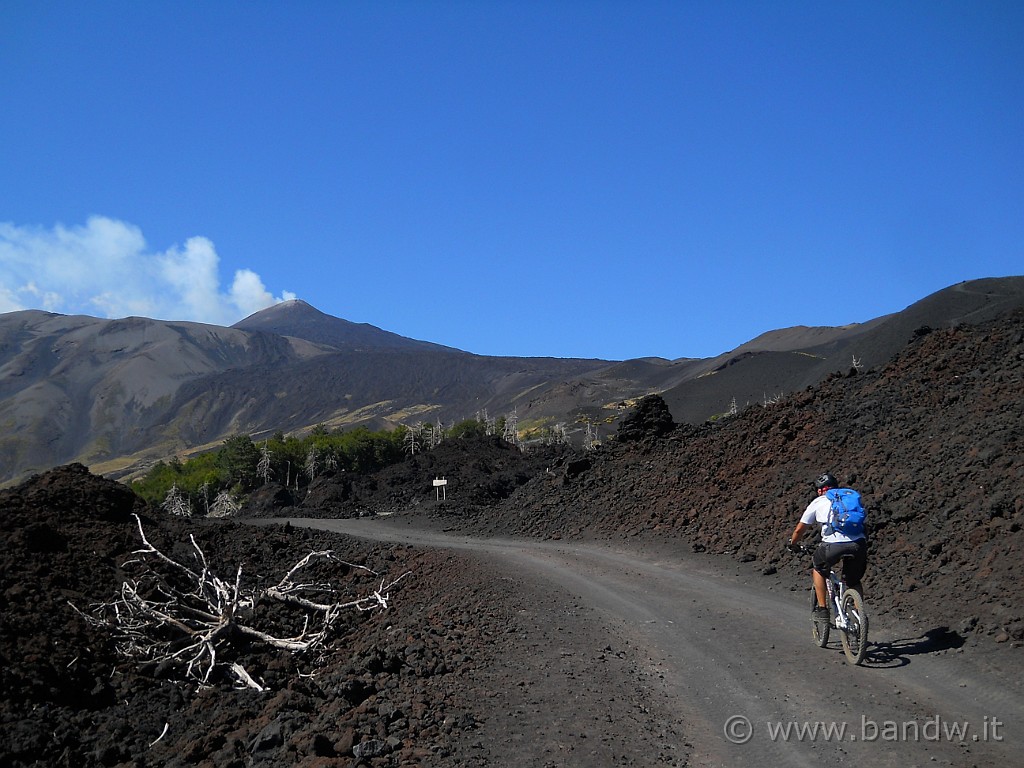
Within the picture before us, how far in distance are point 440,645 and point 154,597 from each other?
5.79 meters

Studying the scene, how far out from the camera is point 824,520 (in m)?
7.89

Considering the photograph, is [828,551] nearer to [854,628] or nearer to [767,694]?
[854,628]

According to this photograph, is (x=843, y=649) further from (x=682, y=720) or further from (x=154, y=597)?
(x=154, y=597)

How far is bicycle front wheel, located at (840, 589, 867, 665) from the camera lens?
7301mm

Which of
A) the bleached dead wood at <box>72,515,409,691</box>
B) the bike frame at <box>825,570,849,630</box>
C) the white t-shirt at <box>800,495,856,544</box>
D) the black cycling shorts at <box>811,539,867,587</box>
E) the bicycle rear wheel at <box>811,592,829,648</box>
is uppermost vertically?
the white t-shirt at <box>800,495,856,544</box>

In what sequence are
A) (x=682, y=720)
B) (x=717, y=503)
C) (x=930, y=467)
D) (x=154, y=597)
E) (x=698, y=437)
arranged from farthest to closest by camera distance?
(x=698, y=437), (x=717, y=503), (x=930, y=467), (x=154, y=597), (x=682, y=720)

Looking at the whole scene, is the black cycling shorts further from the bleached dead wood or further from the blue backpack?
the bleached dead wood

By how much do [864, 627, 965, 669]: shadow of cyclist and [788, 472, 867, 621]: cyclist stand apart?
0.59m

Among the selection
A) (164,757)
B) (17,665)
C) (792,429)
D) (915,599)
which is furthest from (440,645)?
(792,429)

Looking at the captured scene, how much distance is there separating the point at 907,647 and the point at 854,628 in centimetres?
108

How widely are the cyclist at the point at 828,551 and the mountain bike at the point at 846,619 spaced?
0.19 ft

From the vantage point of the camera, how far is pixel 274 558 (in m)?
16.0

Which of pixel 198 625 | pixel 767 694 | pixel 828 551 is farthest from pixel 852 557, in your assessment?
pixel 198 625

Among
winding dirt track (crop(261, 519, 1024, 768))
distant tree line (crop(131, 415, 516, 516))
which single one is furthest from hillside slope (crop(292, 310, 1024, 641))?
distant tree line (crop(131, 415, 516, 516))
